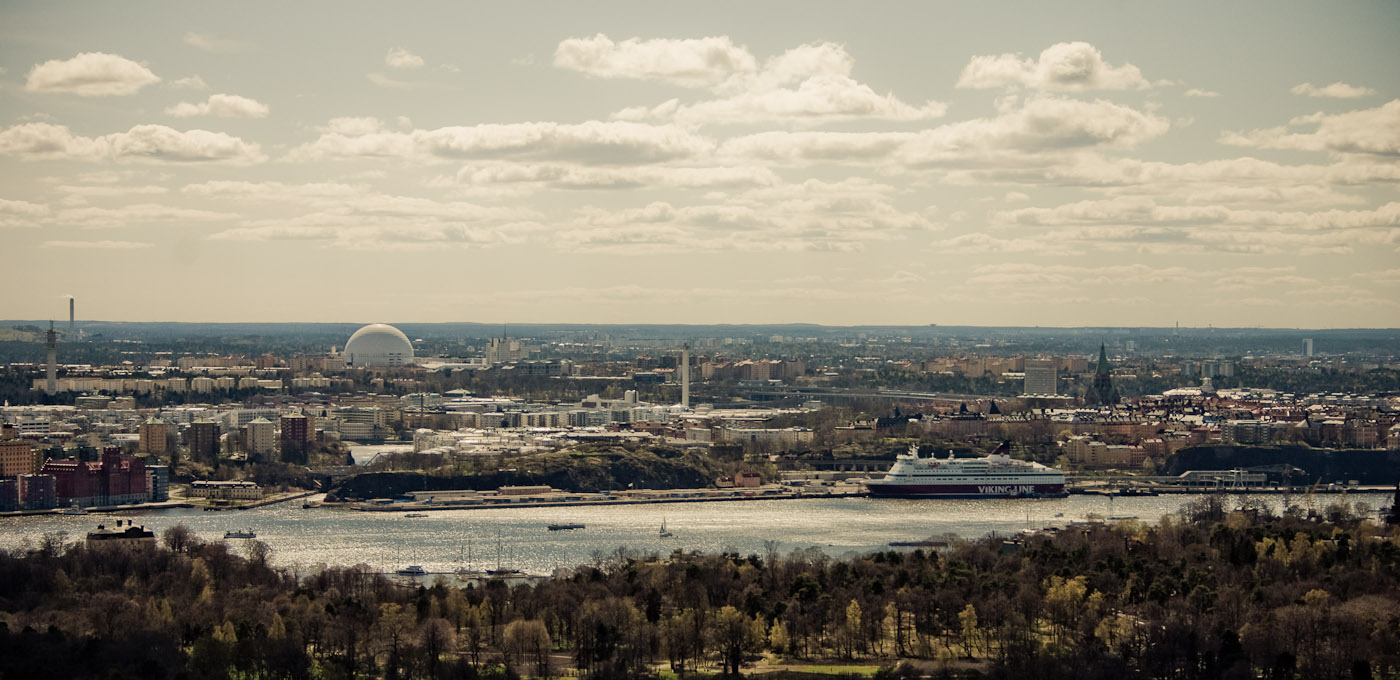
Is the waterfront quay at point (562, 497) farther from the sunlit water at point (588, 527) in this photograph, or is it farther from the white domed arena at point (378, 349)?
the white domed arena at point (378, 349)

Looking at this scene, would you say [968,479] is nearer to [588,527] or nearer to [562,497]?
[562,497]

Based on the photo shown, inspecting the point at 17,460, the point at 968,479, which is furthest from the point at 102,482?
the point at 968,479

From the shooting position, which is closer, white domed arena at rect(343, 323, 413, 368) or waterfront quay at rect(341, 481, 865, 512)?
waterfront quay at rect(341, 481, 865, 512)

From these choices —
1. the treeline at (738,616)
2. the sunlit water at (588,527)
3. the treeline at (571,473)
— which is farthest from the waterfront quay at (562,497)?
the treeline at (738,616)

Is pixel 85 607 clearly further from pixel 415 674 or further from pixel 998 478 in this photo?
pixel 998 478

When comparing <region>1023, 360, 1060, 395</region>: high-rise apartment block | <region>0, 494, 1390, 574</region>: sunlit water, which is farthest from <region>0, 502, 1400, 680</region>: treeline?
<region>1023, 360, 1060, 395</region>: high-rise apartment block

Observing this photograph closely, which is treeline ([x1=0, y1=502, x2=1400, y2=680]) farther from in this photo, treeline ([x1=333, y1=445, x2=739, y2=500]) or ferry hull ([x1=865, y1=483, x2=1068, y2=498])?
ferry hull ([x1=865, y1=483, x2=1068, y2=498])
